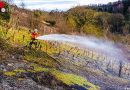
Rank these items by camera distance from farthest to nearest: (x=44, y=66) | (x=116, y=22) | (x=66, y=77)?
(x=116, y=22), (x=44, y=66), (x=66, y=77)

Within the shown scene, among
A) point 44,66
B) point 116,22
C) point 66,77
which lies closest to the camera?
point 66,77

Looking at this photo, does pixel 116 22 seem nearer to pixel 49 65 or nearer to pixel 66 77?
pixel 49 65

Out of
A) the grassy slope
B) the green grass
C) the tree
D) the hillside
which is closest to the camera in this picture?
the hillside

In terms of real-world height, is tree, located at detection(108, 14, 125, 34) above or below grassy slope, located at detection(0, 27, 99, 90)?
below

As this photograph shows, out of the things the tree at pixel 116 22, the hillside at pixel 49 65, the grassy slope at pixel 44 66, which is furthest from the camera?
the tree at pixel 116 22

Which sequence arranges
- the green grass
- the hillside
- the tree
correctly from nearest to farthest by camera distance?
the hillside < the green grass < the tree

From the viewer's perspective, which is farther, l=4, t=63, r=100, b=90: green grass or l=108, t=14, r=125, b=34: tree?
l=108, t=14, r=125, b=34: tree

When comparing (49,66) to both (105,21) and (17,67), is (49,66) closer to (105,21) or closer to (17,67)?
(17,67)

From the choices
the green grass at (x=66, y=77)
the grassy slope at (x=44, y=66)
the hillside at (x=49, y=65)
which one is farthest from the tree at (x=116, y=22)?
the green grass at (x=66, y=77)

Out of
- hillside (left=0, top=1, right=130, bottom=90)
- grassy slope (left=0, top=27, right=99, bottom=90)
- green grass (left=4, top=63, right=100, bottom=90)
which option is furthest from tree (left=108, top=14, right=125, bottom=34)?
green grass (left=4, top=63, right=100, bottom=90)

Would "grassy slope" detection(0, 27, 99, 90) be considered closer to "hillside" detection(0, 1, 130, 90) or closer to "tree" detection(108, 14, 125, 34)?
"hillside" detection(0, 1, 130, 90)

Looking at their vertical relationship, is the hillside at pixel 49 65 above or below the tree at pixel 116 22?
above

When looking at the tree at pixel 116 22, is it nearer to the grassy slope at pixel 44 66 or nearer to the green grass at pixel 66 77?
the grassy slope at pixel 44 66

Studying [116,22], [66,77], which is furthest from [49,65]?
[116,22]
